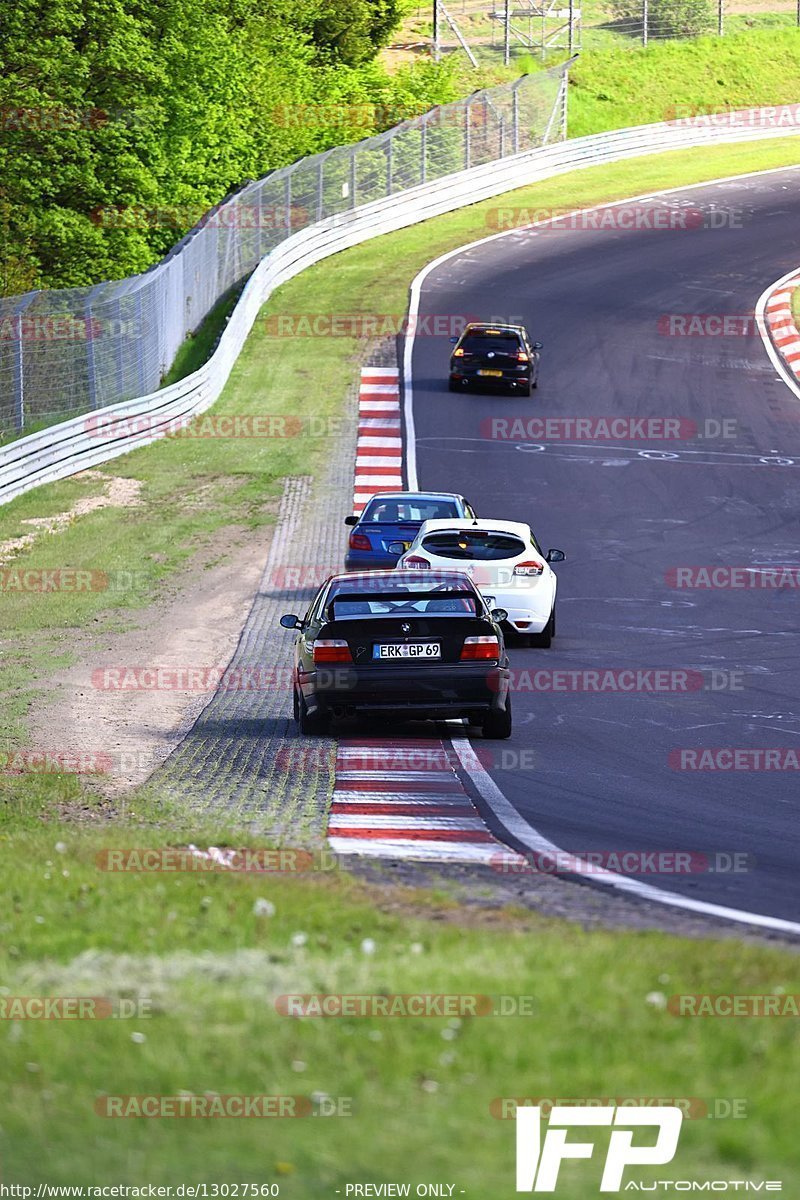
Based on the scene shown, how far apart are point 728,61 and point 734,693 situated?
6862 centimetres

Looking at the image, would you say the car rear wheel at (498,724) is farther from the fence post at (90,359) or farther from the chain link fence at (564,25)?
the chain link fence at (564,25)

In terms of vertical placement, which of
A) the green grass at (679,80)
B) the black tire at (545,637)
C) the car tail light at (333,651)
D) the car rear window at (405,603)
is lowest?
the black tire at (545,637)

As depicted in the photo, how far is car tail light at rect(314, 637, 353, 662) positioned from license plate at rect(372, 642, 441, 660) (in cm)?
26

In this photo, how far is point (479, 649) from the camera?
14.4 m

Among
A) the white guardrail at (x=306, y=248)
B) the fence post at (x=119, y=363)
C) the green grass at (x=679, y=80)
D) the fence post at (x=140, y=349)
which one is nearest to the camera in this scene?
the white guardrail at (x=306, y=248)

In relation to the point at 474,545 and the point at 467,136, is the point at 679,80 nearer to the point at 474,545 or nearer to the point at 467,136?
the point at 467,136

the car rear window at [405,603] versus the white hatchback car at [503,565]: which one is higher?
Answer: the car rear window at [405,603]

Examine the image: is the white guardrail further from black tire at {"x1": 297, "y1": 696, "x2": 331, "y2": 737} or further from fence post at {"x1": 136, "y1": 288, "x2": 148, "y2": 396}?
black tire at {"x1": 297, "y1": 696, "x2": 331, "y2": 737}

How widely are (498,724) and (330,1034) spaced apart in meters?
8.94

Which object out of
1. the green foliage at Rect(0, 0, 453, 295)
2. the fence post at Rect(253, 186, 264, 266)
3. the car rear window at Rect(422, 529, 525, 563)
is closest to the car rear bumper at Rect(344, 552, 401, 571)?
the car rear window at Rect(422, 529, 525, 563)

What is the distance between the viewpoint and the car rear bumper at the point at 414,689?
1427cm

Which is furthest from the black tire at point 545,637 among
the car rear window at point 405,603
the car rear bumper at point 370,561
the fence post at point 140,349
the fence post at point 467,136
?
the fence post at point 467,136

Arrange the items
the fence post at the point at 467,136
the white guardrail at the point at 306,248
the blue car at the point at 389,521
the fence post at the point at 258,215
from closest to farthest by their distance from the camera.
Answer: the blue car at the point at 389,521 → the white guardrail at the point at 306,248 → the fence post at the point at 258,215 → the fence post at the point at 467,136

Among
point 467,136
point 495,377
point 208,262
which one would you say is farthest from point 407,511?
point 467,136
